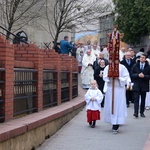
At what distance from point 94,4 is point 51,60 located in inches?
617

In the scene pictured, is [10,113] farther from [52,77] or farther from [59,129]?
[52,77]

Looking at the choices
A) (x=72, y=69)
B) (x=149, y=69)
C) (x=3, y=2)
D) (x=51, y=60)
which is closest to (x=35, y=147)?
(x=51, y=60)

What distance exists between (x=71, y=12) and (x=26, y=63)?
18239 mm

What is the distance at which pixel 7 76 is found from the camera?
8984mm

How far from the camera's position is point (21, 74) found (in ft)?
33.1

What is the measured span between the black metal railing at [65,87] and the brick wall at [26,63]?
195mm

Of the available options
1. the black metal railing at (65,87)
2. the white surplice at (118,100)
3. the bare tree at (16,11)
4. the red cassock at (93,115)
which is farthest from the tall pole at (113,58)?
the bare tree at (16,11)

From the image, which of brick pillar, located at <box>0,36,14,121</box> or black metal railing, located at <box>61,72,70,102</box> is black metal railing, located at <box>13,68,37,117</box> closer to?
brick pillar, located at <box>0,36,14,121</box>

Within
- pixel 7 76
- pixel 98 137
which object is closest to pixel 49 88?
pixel 98 137

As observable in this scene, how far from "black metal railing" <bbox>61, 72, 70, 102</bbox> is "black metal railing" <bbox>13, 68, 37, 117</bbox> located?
3.09 meters

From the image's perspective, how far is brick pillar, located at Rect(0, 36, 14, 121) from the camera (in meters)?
8.89

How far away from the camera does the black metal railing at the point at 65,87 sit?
14.1 meters

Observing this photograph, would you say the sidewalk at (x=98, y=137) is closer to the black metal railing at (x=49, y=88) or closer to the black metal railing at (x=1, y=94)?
the black metal railing at (x=49, y=88)

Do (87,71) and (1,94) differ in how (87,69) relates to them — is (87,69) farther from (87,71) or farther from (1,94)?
(1,94)
